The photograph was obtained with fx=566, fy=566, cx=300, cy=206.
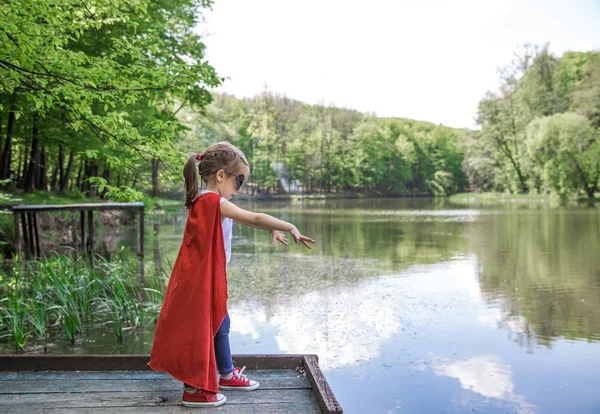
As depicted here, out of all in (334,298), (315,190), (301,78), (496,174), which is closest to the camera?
(334,298)

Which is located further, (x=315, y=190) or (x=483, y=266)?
(x=315, y=190)

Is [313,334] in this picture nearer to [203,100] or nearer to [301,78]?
[203,100]

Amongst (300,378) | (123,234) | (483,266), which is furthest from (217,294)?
(123,234)

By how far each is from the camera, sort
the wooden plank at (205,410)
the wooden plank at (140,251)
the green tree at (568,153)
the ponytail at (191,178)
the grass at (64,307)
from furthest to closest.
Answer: the green tree at (568,153), the wooden plank at (140,251), the grass at (64,307), the ponytail at (191,178), the wooden plank at (205,410)

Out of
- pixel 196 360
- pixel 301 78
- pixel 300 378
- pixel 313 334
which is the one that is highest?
pixel 301 78

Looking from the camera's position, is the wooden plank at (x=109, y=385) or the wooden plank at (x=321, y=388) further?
the wooden plank at (x=109, y=385)

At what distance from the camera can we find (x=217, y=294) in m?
3.10

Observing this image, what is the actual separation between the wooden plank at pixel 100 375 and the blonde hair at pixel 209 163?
1.13 meters

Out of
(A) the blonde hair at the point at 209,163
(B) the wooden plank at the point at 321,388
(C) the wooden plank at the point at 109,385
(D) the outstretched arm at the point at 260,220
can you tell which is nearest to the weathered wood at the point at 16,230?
(C) the wooden plank at the point at 109,385

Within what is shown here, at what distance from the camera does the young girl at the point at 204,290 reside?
3.00 m

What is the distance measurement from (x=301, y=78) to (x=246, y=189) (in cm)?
1952

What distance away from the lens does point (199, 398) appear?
2965 mm

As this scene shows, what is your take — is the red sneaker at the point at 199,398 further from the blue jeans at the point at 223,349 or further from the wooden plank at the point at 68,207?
the wooden plank at the point at 68,207

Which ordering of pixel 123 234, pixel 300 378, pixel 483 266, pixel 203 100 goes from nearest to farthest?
1. pixel 300 378
2. pixel 483 266
3. pixel 203 100
4. pixel 123 234
